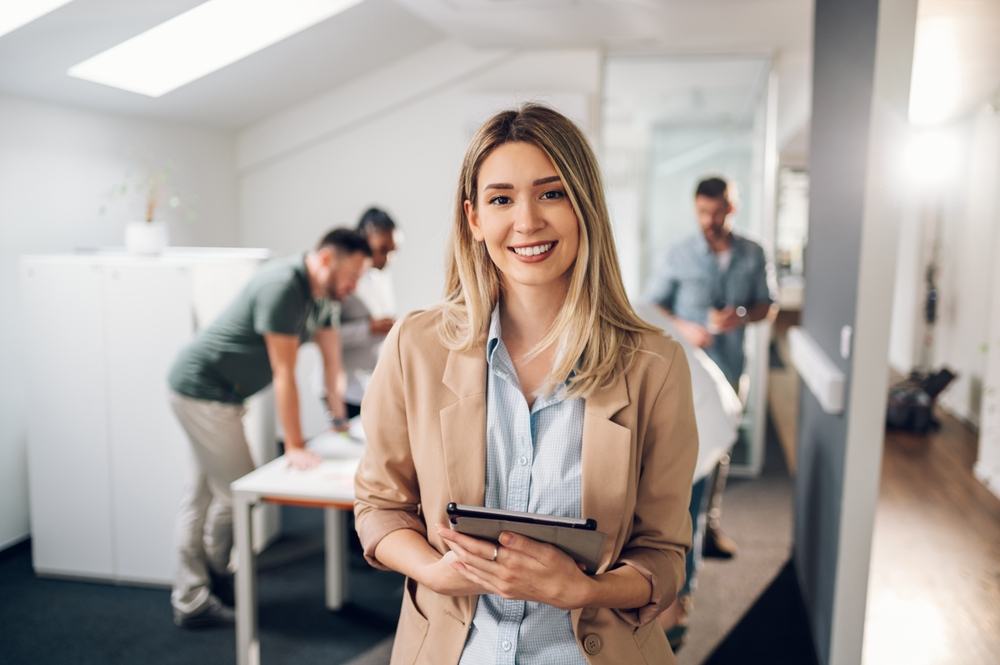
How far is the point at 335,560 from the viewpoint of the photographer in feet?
10.2

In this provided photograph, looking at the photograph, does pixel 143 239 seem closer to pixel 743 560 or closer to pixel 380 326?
pixel 380 326

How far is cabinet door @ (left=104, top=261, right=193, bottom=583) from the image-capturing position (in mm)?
3277

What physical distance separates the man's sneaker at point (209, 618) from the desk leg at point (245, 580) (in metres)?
0.56

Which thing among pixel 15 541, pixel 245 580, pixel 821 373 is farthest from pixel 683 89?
pixel 15 541

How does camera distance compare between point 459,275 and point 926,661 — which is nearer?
point 459,275

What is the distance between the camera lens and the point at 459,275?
1.31 metres

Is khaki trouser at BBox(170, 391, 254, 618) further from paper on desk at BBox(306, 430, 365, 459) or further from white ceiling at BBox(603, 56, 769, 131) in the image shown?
white ceiling at BBox(603, 56, 769, 131)

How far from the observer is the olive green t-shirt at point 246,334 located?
9.15 ft

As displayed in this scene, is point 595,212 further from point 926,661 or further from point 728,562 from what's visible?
point 728,562

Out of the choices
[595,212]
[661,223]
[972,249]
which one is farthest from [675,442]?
[972,249]

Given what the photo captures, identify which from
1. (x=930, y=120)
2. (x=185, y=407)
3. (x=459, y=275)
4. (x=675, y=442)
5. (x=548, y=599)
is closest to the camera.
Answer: (x=548, y=599)

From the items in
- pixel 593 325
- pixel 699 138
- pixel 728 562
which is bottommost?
pixel 728 562

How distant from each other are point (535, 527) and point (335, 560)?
230 cm

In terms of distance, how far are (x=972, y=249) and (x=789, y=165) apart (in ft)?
23.0
